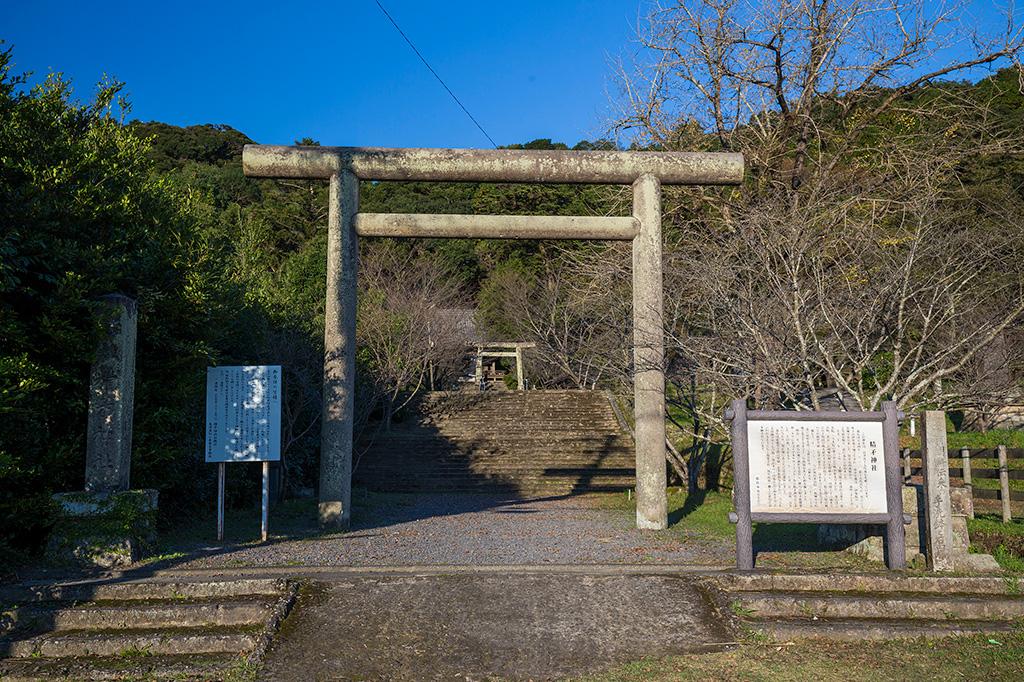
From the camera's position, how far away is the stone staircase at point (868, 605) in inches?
186

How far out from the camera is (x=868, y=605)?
498 centimetres

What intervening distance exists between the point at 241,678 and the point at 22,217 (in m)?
4.27

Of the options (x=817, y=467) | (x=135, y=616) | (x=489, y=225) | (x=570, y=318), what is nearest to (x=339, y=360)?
(x=489, y=225)

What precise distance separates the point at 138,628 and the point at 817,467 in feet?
15.4

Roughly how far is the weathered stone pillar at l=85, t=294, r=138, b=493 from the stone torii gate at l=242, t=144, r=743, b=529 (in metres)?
2.15

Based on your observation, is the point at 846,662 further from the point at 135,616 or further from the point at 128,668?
the point at 135,616

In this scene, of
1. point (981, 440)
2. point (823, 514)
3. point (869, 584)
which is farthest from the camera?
point (981, 440)

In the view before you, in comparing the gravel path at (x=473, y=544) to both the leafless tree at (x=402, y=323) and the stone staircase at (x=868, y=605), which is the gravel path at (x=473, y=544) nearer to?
the stone staircase at (x=868, y=605)

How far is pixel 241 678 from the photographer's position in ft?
13.4

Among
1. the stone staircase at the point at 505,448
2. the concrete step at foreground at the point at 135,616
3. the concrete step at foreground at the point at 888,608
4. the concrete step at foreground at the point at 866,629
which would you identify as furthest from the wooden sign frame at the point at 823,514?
the stone staircase at the point at 505,448

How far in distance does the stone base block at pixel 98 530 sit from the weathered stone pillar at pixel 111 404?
0.15 m

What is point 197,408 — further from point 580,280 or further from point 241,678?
point 580,280

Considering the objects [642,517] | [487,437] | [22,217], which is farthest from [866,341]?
[487,437]

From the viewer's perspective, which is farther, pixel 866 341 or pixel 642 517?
pixel 642 517
